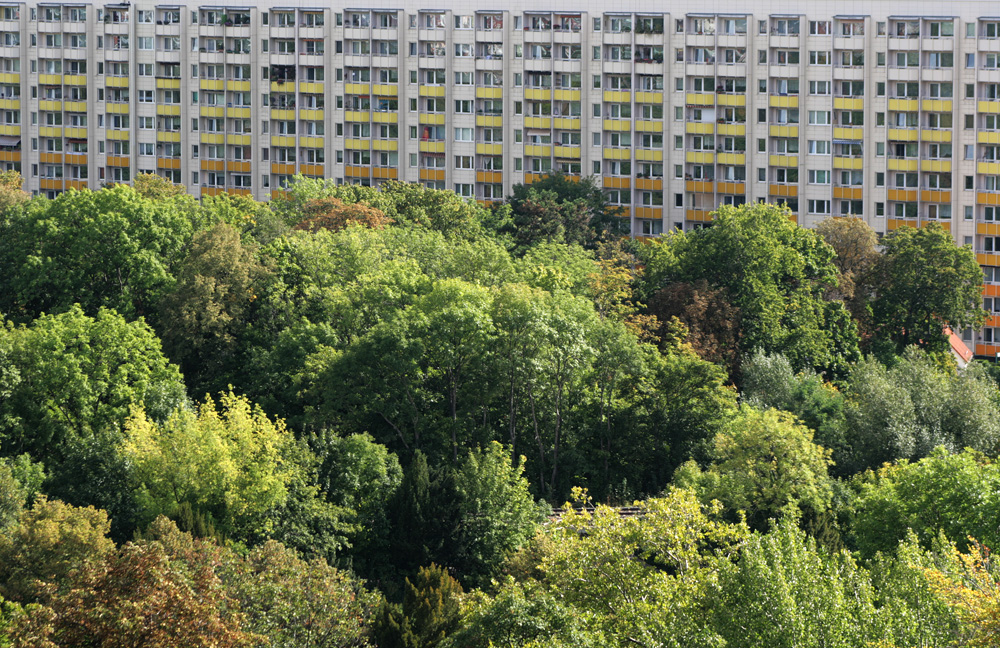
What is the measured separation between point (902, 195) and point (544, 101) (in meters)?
38.1

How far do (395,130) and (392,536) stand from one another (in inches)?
3918

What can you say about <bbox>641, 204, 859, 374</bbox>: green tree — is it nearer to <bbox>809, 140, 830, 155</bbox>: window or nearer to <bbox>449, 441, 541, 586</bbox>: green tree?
<bbox>449, 441, 541, 586</bbox>: green tree

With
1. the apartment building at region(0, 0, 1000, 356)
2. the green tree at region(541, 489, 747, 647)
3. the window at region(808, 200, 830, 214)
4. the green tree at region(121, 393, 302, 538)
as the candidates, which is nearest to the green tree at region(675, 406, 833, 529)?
the green tree at region(121, 393, 302, 538)

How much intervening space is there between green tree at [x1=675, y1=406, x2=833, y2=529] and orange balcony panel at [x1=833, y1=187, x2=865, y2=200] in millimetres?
85399

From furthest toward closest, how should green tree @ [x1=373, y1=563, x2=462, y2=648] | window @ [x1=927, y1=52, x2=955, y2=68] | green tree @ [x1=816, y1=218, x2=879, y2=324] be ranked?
1. window @ [x1=927, y1=52, x2=955, y2=68]
2. green tree @ [x1=816, y1=218, x2=879, y2=324]
3. green tree @ [x1=373, y1=563, x2=462, y2=648]

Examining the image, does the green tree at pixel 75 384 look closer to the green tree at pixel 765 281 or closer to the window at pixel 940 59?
the green tree at pixel 765 281

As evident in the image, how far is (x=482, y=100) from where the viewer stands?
172500 mm

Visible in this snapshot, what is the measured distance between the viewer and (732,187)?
167875 millimetres

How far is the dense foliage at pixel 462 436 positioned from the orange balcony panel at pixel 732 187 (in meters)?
41.9

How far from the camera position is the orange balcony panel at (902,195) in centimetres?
16450

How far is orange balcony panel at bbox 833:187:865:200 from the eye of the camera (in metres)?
165

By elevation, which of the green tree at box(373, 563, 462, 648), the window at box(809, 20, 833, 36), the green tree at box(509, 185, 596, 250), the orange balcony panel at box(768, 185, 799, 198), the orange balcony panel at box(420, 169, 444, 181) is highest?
the window at box(809, 20, 833, 36)

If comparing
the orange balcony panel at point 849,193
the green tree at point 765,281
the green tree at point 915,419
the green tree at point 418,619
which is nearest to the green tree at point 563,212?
the green tree at point 765,281

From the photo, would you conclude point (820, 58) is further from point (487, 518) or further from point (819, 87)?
point (487, 518)
